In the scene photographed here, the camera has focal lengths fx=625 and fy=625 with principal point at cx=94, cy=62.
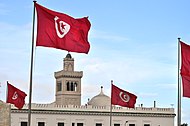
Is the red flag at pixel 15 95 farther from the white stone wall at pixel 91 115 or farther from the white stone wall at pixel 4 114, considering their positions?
the white stone wall at pixel 91 115

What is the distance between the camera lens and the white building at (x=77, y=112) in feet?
228

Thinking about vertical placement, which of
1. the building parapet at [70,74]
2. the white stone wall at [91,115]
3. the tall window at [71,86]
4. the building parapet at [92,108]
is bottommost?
the white stone wall at [91,115]

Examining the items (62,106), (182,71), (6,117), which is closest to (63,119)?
(62,106)

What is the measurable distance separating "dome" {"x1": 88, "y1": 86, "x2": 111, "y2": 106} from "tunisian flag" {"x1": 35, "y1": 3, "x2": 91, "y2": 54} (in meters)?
56.5

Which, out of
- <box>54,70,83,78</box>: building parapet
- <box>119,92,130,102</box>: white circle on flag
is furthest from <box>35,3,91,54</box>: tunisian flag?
<box>54,70,83,78</box>: building parapet

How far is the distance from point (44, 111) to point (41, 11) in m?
51.8

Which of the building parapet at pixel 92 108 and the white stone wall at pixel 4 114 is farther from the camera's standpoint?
the building parapet at pixel 92 108

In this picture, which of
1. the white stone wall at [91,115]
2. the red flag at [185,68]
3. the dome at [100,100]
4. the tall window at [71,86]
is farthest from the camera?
the tall window at [71,86]

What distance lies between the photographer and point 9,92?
31.2 m

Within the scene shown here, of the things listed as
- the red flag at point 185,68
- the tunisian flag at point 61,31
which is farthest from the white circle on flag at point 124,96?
the tunisian flag at point 61,31

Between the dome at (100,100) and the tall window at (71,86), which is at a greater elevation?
the tall window at (71,86)

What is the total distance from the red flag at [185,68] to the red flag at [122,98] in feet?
32.9

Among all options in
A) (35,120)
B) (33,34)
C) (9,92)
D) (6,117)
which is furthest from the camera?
(35,120)

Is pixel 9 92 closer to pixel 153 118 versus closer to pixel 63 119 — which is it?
pixel 63 119
